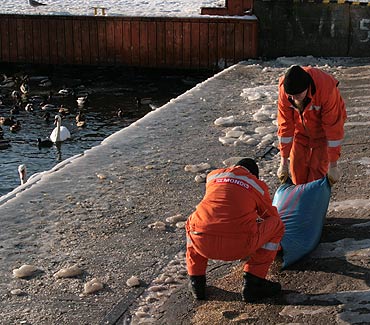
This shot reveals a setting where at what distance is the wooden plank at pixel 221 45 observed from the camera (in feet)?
61.0

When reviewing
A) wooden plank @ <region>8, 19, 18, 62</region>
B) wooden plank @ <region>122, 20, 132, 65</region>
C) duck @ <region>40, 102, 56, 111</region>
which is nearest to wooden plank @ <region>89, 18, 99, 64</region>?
wooden plank @ <region>122, 20, 132, 65</region>

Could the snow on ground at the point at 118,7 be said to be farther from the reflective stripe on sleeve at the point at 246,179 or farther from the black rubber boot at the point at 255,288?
the black rubber boot at the point at 255,288

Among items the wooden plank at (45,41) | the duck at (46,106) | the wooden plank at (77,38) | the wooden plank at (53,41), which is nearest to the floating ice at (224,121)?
the duck at (46,106)

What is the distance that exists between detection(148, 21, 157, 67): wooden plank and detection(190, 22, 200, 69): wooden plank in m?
0.97

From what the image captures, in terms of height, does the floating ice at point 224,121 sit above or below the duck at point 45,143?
above

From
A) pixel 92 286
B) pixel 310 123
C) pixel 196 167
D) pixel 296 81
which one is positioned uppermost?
pixel 296 81

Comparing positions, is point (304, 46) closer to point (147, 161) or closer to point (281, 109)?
point (147, 161)

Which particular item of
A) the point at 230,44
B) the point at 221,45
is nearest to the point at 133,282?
the point at 230,44

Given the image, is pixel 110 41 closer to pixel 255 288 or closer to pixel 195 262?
pixel 195 262

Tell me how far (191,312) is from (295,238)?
1.10m

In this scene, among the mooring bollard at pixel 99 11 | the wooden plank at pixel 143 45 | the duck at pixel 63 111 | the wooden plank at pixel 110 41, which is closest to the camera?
the duck at pixel 63 111

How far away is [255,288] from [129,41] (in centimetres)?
1481

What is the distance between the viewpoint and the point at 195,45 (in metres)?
19.0

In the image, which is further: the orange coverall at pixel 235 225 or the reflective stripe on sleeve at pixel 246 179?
the reflective stripe on sleeve at pixel 246 179
